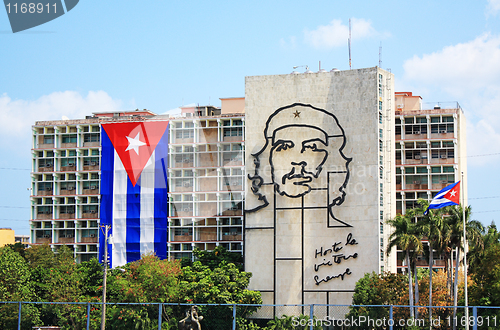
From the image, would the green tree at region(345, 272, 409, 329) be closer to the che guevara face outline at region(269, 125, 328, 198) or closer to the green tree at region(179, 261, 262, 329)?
the green tree at region(179, 261, 262, 329)

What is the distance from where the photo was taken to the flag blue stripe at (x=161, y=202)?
8350 cm

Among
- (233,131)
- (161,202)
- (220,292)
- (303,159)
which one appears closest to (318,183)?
(303,159)

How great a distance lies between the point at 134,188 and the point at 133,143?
6.20 metres

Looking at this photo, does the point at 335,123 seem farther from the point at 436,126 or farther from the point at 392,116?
the point at 436,126

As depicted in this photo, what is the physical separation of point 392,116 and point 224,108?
3336cm

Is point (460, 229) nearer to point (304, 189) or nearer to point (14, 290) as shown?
point (304, 189)

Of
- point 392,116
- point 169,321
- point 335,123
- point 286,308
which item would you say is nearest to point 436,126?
point 392,116

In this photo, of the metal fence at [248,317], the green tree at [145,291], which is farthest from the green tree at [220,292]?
the green tree at [145,291]

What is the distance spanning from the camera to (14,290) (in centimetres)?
6419

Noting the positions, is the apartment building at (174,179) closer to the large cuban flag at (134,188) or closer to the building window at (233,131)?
the building window at (233,131)

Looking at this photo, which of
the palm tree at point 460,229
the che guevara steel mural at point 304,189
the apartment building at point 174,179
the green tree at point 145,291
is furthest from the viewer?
the apartment building at point 174,179

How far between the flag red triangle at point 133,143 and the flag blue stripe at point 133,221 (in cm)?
166

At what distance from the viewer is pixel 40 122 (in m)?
96.6

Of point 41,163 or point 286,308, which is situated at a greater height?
point 41,163
